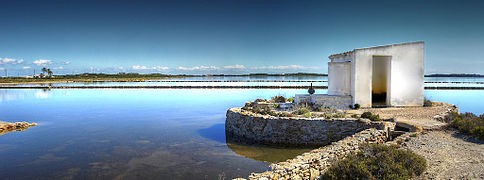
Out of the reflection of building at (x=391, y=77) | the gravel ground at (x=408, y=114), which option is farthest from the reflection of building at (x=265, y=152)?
the reflection of building at (x=391, y=77)

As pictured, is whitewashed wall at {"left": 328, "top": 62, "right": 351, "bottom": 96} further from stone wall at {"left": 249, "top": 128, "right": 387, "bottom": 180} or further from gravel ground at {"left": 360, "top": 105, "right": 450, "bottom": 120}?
stone wall at {"left": 249, "top": 128, "right": 387, "bottom": 180}

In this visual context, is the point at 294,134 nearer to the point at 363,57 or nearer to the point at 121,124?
the point at 363,57

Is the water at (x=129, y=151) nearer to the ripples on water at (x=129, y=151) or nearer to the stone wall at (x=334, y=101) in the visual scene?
the ripples on water at (x=129, y=151)

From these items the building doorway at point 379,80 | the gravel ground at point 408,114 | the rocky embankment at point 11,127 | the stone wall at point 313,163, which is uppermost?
the building doorway at point 379,80

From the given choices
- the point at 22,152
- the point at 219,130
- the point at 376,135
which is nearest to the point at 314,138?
the point at 376,135

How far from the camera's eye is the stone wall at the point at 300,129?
7723 millimetres

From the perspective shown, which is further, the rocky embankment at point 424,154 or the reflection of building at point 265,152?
the reflection of building at point 265,152

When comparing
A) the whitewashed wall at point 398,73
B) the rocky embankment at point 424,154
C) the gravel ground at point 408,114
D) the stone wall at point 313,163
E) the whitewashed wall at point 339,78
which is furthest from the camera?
the whitewashed wall at point 339,78

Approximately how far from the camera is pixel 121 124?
1233 centimetres

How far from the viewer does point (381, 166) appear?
4.41 m

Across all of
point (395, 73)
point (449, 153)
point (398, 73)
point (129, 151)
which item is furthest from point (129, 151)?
point (398, 73)

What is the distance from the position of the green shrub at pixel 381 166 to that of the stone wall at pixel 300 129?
2780mm

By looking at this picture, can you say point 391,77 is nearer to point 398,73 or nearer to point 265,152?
point 398,73

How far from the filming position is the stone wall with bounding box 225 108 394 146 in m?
7.72
